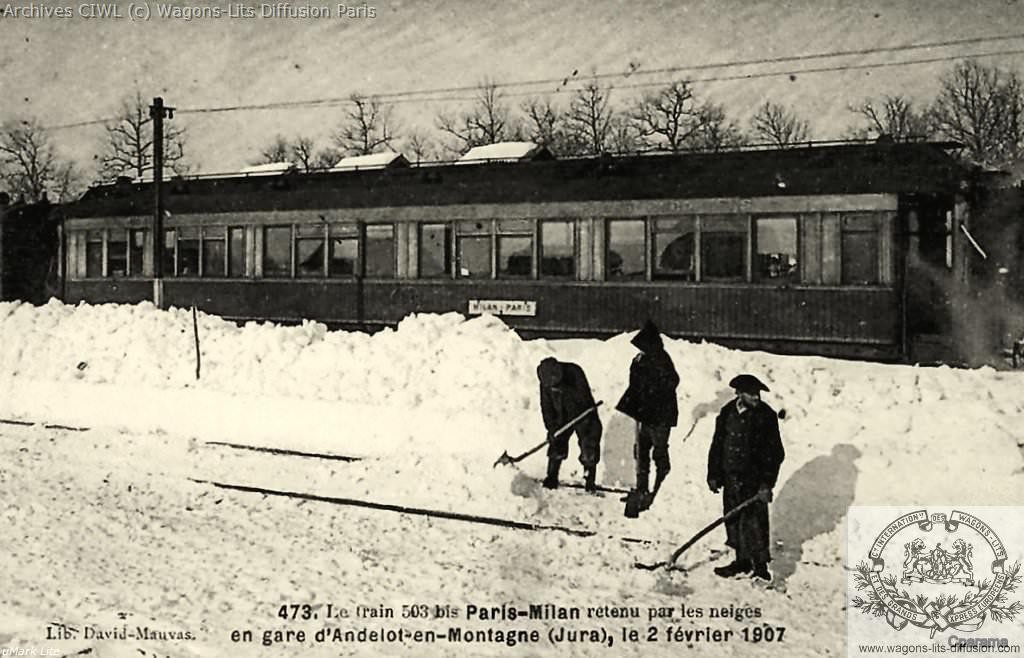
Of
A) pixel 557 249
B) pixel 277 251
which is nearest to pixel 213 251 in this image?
pixel 277 251

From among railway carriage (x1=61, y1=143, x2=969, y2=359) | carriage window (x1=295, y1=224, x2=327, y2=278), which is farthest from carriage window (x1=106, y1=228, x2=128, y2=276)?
carriage window (x1=295, y1=224, x2=327, y2=278)

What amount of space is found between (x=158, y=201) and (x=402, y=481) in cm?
1390

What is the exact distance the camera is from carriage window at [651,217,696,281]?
17.1 meters

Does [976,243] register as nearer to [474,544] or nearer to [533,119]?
[474,544]

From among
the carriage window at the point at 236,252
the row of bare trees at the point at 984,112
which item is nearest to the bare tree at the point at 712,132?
the row of bare trees at the point at 984,112

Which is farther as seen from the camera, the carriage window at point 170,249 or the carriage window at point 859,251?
the carriage window at point 170,249

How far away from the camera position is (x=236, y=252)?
74.3 feet

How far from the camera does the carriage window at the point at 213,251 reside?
22.9 metres

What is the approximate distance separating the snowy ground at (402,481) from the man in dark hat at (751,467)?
0.25 metres

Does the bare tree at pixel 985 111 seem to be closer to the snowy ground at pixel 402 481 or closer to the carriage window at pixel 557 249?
the carriage window at pixel 557 249

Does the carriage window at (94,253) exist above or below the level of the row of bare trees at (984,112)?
below

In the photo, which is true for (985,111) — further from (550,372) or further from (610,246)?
(550,372)

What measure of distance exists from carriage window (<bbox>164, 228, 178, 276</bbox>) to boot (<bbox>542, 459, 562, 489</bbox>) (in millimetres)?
15903

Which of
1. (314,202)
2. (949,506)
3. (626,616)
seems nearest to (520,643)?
(626,616)
